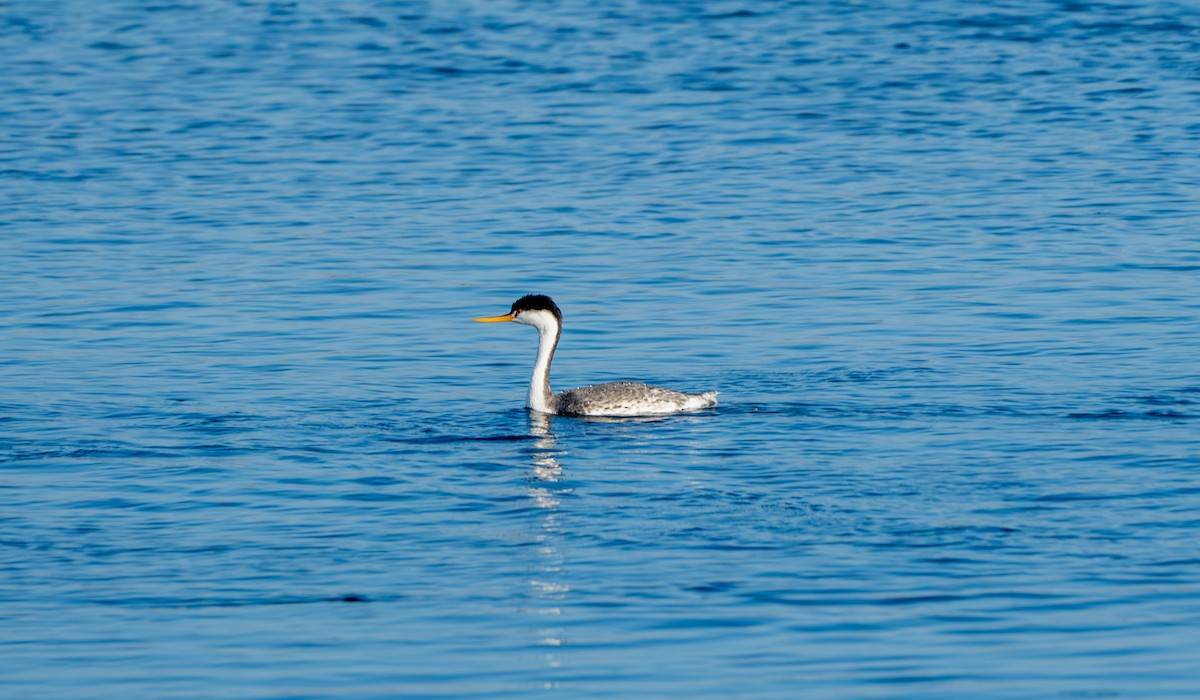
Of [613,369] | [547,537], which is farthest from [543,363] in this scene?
[547,537]

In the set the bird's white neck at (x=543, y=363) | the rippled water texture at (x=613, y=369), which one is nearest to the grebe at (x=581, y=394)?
the bird's white neck at (x=543, y=363)

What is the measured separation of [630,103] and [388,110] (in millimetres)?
4572

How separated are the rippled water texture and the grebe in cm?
20

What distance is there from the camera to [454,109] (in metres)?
38.2

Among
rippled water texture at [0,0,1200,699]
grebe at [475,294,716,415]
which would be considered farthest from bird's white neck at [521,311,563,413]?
rippled water texture at [0,0,1200,699]

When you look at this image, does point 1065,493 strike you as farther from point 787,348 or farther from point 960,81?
point 960,81

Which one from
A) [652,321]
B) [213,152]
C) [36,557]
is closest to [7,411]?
[36,557]

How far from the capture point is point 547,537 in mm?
14117

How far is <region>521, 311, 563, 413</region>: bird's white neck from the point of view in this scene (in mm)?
18797

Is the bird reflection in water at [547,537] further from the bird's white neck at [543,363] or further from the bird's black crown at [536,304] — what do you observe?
the bird's black crown at [536,304]

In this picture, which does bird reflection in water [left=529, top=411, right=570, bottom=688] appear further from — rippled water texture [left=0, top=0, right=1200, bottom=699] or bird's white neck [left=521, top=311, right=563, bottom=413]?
bird's white neck [left=521, top=311, right=563, bottom=413]

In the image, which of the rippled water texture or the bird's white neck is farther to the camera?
the bird's white neck

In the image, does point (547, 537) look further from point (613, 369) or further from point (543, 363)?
point (613, 369)

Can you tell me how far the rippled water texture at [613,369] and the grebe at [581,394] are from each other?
0.65 ft
